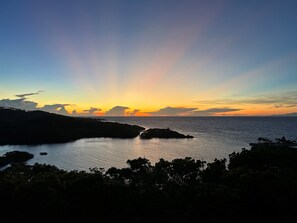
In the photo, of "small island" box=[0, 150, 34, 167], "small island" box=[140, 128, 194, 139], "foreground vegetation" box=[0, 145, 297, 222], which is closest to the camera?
"foreground vegetation" box=[0, 145, 297, 222]

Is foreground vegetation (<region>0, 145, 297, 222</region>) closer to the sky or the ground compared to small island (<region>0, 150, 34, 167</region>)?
closer to the sky

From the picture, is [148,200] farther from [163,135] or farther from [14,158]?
[163,135]

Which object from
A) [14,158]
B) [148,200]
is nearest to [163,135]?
[14,158]

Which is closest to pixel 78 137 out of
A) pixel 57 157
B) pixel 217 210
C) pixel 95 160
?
pixel 57 157

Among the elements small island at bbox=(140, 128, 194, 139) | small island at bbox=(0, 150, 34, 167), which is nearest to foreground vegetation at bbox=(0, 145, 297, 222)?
small island at bbox=(0, 150, 34, 167)

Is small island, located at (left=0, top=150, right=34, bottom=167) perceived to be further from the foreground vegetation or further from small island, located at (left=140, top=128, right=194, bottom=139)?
small island, located at (left=140, top=128, right=194, bottom=139)

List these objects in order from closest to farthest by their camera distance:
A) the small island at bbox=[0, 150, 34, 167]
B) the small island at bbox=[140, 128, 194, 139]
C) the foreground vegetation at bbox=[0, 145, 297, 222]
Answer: the foreground vegetation at bbox=[0, 145, 297, 222] → the small island at bbox=[0, 150, 34, 167] → the small island at bbox=[140, 128, 194, 139]

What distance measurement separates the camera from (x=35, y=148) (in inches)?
5497

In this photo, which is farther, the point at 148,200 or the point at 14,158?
the point at 14,158

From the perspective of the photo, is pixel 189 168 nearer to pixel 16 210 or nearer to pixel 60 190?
pixel 60 190

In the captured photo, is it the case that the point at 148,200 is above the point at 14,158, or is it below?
above

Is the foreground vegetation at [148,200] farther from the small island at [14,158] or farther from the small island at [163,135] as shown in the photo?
the small island at [163,135]

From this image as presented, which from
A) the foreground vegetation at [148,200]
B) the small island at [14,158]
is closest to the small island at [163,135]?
the small island at [14,158]

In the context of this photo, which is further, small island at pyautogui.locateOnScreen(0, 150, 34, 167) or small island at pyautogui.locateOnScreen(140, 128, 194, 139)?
small island at pyautogui.locateOnScreen(140, 128, 194, 139)
